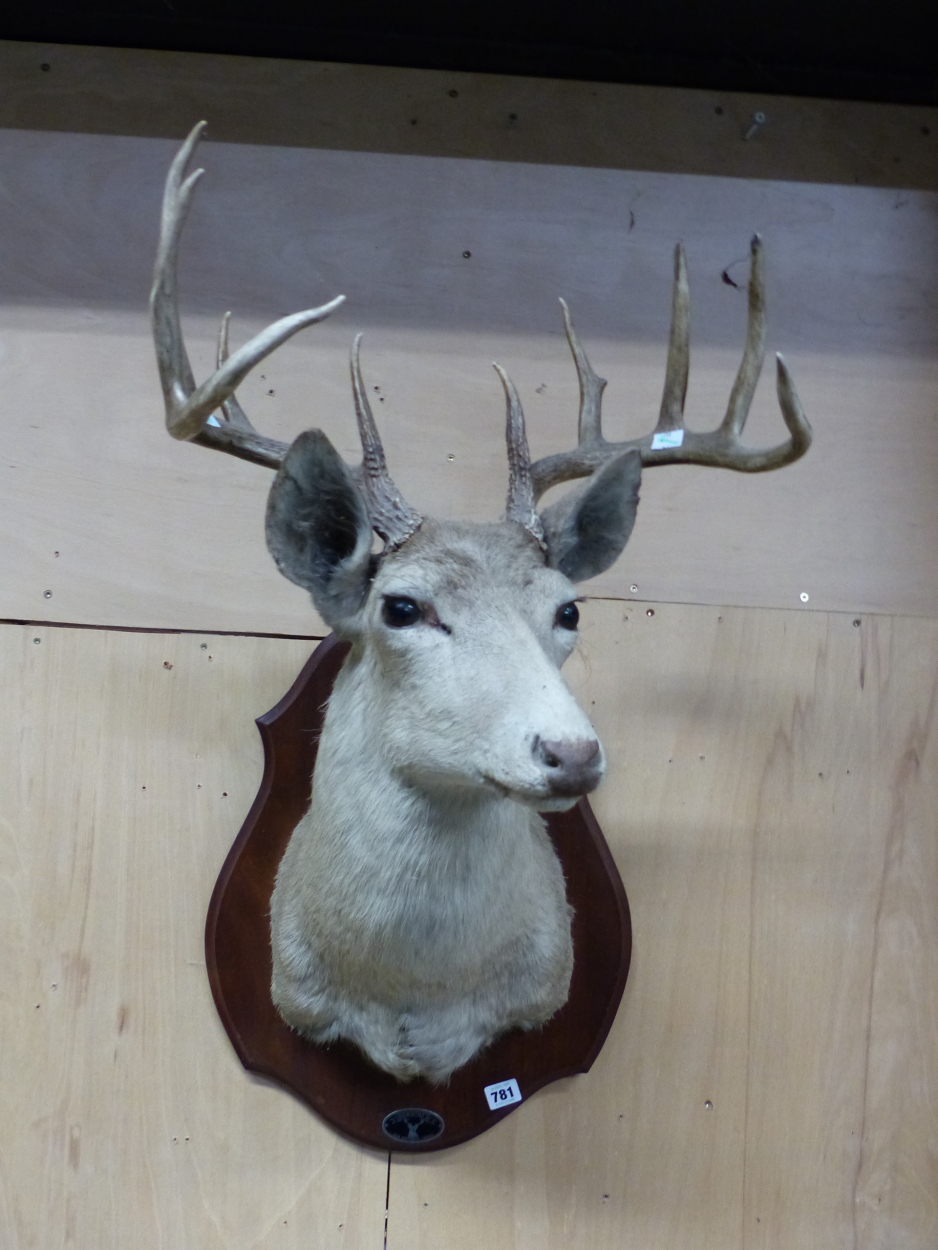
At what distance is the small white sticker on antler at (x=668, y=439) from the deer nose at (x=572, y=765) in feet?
1.85

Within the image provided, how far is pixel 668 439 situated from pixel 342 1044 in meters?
0.99

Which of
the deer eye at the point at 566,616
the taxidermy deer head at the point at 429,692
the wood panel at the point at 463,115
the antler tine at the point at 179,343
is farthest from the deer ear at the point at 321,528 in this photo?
the wood panel at the point at 463,115

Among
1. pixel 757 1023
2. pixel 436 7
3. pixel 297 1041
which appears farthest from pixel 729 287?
pixel 297 1041

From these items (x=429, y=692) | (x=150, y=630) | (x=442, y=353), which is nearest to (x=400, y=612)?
(x=429, y=692)

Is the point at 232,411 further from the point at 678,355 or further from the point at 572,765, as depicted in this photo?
the point at 572,765

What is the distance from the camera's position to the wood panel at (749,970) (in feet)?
5.46

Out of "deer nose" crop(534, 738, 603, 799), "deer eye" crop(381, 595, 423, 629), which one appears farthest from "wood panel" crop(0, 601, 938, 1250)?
"deer nose" crop(534, 738, 603, 799)

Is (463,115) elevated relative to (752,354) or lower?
elevated

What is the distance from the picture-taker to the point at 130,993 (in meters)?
1.64

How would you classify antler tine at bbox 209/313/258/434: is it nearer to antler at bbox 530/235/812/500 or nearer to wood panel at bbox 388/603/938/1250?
antler at bbox 530/235/812/500

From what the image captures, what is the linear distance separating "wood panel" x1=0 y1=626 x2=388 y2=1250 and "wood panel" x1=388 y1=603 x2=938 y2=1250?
0.23 meters

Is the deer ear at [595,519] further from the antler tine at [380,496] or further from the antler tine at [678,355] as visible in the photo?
the antler tine at [380,496]

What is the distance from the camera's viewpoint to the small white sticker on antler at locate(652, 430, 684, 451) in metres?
1.41

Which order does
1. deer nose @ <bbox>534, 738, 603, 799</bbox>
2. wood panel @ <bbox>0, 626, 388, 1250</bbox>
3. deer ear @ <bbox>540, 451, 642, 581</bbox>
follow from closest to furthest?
deer nose @ <bbox>534, 738, 603, 799</bbox> → deer ear @ <bbox>540, 451, 642, 581</bbox> → wood panel @ <bbox>0, 626, 388, 1250</bbox>
